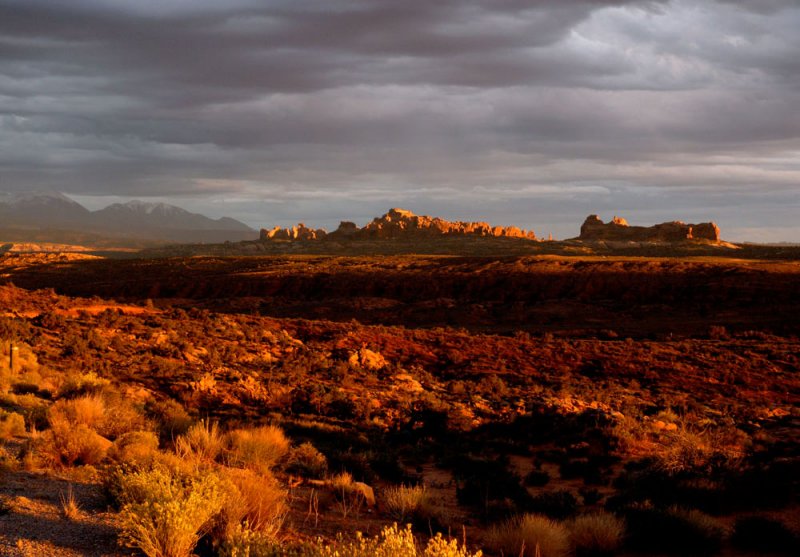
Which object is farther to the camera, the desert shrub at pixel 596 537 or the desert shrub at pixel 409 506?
the desert shrub at pixel 409 506

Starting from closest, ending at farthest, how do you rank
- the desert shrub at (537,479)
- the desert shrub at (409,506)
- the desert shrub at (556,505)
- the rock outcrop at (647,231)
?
the desert shrub at (409,506) < the desert shrub at (556,505) < the desert shrub at (537,479) < the rock outcrop at (647,231)

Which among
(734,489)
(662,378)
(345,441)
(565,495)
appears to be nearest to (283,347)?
(345,441)

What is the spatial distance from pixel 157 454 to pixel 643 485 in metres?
7.49

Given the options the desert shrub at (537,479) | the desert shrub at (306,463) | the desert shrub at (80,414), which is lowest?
the desert shrub at (537,479)

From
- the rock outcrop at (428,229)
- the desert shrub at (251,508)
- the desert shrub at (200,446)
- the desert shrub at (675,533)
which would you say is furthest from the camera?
the rock outcrop at (428,229)

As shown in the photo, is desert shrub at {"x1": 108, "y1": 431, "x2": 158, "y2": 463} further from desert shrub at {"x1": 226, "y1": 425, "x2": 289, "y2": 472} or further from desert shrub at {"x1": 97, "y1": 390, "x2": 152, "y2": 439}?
desert shrub at {"x1": 226, "y1": 425, "x2": 289, "y2": 472}

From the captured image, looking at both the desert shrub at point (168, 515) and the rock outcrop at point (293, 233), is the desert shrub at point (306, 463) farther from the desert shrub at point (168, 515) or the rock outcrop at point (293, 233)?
the rock outcrop at point (293, 233)

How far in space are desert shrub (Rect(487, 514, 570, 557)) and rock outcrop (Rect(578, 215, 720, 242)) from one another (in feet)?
387

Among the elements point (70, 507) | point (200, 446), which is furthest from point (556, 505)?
point (70, 507)

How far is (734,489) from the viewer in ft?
32.5

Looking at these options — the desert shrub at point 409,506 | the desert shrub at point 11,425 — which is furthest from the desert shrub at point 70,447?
the desert shrub at point 409,506

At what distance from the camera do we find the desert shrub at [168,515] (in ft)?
18.3

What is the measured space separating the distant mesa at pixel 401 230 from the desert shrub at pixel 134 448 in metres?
128

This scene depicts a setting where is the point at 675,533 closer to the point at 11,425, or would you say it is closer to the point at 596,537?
the point at 596,537
